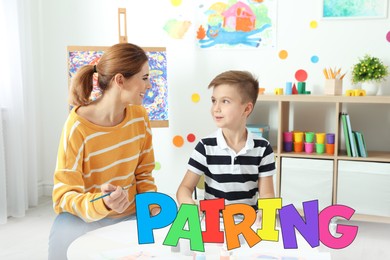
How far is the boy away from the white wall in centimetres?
157

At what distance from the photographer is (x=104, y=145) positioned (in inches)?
73.9

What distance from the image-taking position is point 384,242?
9.86 feet

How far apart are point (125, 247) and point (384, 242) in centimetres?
208

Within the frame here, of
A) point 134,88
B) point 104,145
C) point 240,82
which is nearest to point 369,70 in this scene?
point 240,82

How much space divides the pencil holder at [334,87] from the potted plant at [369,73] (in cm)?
9

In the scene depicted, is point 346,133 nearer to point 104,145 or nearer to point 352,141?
point 352,141

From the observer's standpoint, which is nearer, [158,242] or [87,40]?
[158,242]

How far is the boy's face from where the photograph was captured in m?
1.96

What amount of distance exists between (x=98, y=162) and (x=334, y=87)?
1.87m

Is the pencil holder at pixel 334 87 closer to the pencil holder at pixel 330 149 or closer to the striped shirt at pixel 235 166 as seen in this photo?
the pencil holder at pixel 330 149

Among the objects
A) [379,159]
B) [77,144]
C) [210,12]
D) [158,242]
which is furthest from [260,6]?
[158,242]

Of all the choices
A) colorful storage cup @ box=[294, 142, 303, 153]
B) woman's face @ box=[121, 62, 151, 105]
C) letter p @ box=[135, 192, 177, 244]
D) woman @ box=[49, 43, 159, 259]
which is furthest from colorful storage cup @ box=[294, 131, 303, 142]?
letter p @ box=[135, 192, 177, 244]

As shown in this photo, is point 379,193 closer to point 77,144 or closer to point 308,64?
point 308,64

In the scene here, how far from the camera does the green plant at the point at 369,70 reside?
10.3ft
